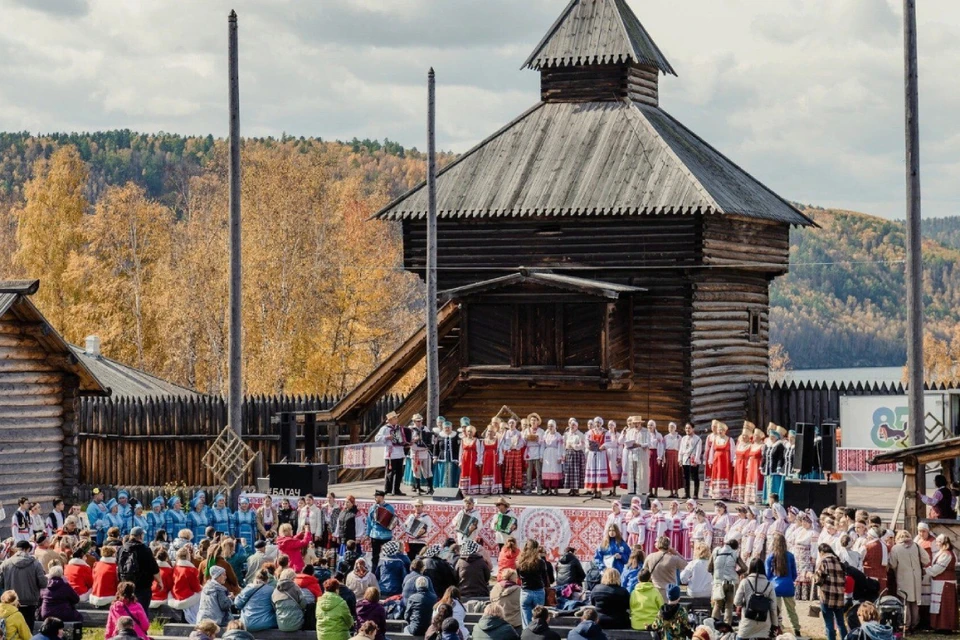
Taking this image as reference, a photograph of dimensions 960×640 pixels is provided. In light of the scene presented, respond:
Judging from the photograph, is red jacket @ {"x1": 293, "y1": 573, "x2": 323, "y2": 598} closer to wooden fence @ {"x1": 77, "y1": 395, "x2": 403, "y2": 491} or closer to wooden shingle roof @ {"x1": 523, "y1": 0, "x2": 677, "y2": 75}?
wooden fence @ {"x1": 77, "y1": 395, "x2": 403, "y2": 491}

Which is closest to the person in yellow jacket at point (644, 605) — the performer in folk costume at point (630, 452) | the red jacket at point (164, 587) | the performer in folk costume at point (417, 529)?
the performer in folk costume at point (417, 529)

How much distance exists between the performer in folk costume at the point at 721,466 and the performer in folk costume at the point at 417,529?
5.66m

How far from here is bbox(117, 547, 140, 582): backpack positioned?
23.5m

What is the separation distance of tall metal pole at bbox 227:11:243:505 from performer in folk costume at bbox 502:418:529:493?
5567 millimetres

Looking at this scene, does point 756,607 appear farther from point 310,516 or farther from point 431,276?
point 431,276

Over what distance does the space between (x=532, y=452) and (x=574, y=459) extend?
Result: 33.0 inches

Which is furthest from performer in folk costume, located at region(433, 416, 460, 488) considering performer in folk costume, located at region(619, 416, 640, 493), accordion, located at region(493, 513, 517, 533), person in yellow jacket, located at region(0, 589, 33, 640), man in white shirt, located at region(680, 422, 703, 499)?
Result: person in yellow jacket, located at region(0, 589, 33, 640)

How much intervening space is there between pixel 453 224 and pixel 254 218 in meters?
18.9

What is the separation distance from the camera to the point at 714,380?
40.4 metres

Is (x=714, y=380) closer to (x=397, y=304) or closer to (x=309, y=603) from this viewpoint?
(x=309, y=603)

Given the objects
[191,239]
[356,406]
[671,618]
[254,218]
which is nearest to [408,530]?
[671,618]

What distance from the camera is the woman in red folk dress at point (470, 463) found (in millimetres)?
33906

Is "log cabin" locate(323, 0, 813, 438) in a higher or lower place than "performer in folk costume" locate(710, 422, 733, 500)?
higher

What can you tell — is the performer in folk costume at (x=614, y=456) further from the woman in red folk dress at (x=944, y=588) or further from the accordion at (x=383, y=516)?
the woman in red folk dress at (x=944, y=588)
